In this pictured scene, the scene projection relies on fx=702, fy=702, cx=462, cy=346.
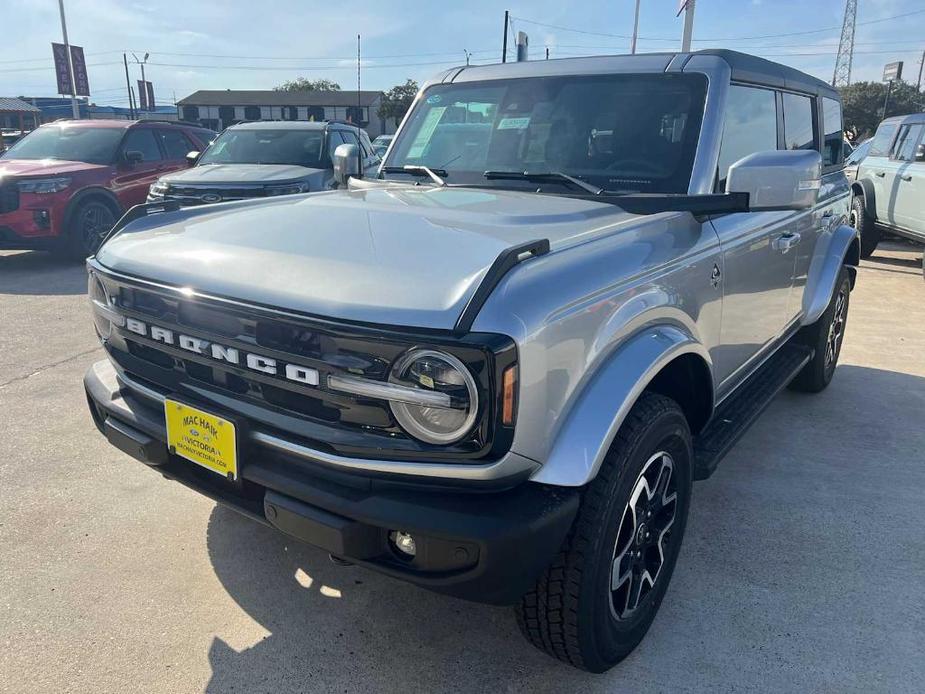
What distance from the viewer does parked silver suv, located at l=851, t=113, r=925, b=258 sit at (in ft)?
27.8

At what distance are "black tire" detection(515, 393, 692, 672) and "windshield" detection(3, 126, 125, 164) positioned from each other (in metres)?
8.89

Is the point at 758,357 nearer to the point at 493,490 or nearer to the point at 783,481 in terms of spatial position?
the point at 783,481

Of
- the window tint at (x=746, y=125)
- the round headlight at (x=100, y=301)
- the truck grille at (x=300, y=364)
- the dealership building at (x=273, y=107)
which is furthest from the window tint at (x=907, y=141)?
the dealership building at (x=273, y=107)

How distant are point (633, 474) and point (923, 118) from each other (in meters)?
8.80

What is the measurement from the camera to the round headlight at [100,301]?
245cm

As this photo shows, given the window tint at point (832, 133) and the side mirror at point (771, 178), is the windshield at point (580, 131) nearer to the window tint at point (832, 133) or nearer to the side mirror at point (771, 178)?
the side mirror at point (771, 178)

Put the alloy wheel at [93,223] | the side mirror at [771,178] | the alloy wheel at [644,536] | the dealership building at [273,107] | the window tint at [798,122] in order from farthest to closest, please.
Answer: the dealership building at [273,107]
the alloy wheel at [93,223]
the window tint at [798,122]
the side mirror at [771,178]
the alloy wheel at [644,536]

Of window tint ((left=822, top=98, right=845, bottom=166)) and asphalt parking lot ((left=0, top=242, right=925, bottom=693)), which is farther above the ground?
window tint ((left=822, top=98, right=845, bottom=166))

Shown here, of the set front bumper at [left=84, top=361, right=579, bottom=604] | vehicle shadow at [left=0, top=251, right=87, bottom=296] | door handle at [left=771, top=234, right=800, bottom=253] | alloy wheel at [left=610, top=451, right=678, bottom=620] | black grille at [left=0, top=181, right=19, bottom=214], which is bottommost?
vehicle shadow at [left=0, top=251, right=87, bottom=296]

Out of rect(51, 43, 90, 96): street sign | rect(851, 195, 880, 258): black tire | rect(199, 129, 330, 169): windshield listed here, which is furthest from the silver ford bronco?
rect(51, 43, 90, 96): street sign

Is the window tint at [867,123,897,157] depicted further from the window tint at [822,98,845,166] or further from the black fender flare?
the window tint at [822,98,845,166]

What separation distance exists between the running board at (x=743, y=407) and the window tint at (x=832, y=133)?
1246mm

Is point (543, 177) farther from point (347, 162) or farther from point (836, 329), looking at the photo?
point (836, 329)

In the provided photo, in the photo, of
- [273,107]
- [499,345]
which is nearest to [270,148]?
[499,345]
